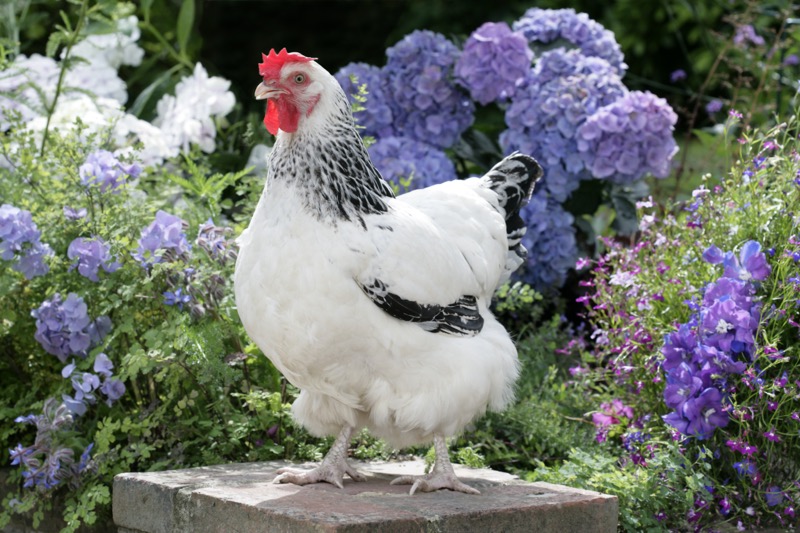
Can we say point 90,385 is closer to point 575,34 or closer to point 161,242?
point 161,242

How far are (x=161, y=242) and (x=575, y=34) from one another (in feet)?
8.68

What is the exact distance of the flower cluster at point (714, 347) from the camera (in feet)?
10.2

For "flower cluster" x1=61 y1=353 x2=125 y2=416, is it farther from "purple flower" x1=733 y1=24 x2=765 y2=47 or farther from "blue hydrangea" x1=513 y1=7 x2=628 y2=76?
"purple flower" x1=733 y1=24 x2=765 y2=47

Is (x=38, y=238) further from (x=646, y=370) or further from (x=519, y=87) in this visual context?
(x=519, y=87)

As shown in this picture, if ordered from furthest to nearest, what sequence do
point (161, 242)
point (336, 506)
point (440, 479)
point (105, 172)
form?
1. point (105, 172)
2. point (161, 242)
3. point (440, 479)
4. point (336, 506)

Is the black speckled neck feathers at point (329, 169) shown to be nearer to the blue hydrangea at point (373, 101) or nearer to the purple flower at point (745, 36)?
the blue hydrangea at point (373, 101)

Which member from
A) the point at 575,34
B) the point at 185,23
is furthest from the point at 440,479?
the point at 185,23

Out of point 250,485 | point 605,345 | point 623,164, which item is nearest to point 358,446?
point 250,485

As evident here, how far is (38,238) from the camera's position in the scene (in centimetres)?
358

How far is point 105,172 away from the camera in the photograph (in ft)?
12.3

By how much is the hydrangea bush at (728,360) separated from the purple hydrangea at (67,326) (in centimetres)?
181

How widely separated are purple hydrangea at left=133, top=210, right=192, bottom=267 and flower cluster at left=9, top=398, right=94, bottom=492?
0.56 metres

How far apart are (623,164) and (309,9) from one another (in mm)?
5686

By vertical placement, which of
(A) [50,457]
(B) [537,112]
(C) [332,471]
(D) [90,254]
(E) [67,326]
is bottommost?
(A) [50,457]
